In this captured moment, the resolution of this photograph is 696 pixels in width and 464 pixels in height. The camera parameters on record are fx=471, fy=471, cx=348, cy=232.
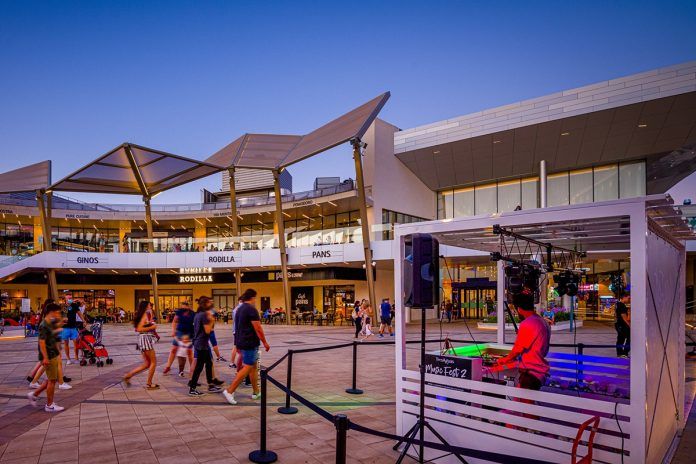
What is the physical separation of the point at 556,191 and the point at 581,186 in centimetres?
147

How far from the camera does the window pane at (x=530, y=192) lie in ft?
96.0

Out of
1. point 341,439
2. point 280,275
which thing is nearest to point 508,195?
point 280,275

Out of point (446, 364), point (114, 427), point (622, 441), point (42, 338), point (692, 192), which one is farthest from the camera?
point (692, 192)

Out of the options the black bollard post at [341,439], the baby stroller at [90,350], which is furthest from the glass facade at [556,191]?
the black bollard post at [341,439]

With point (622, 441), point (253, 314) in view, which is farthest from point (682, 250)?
point (253, 314)

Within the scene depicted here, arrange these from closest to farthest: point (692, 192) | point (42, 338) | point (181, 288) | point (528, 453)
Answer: point (528, 453) → point (42, 338) → point (692, 192) → point (181, 288)

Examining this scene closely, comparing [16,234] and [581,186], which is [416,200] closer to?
[581,186]

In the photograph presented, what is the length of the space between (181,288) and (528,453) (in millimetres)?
38410

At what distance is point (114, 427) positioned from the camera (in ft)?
21.2

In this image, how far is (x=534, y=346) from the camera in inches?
207

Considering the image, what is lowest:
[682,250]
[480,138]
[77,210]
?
[682,250]

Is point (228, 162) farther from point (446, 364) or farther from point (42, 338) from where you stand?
point (446, 364)

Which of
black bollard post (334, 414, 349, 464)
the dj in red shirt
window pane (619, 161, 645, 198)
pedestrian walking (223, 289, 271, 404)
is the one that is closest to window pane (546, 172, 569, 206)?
window pane (619, 161, 645, 198)

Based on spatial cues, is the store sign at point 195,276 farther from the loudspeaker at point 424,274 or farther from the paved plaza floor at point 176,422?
the loudspeaker at point 424,274
